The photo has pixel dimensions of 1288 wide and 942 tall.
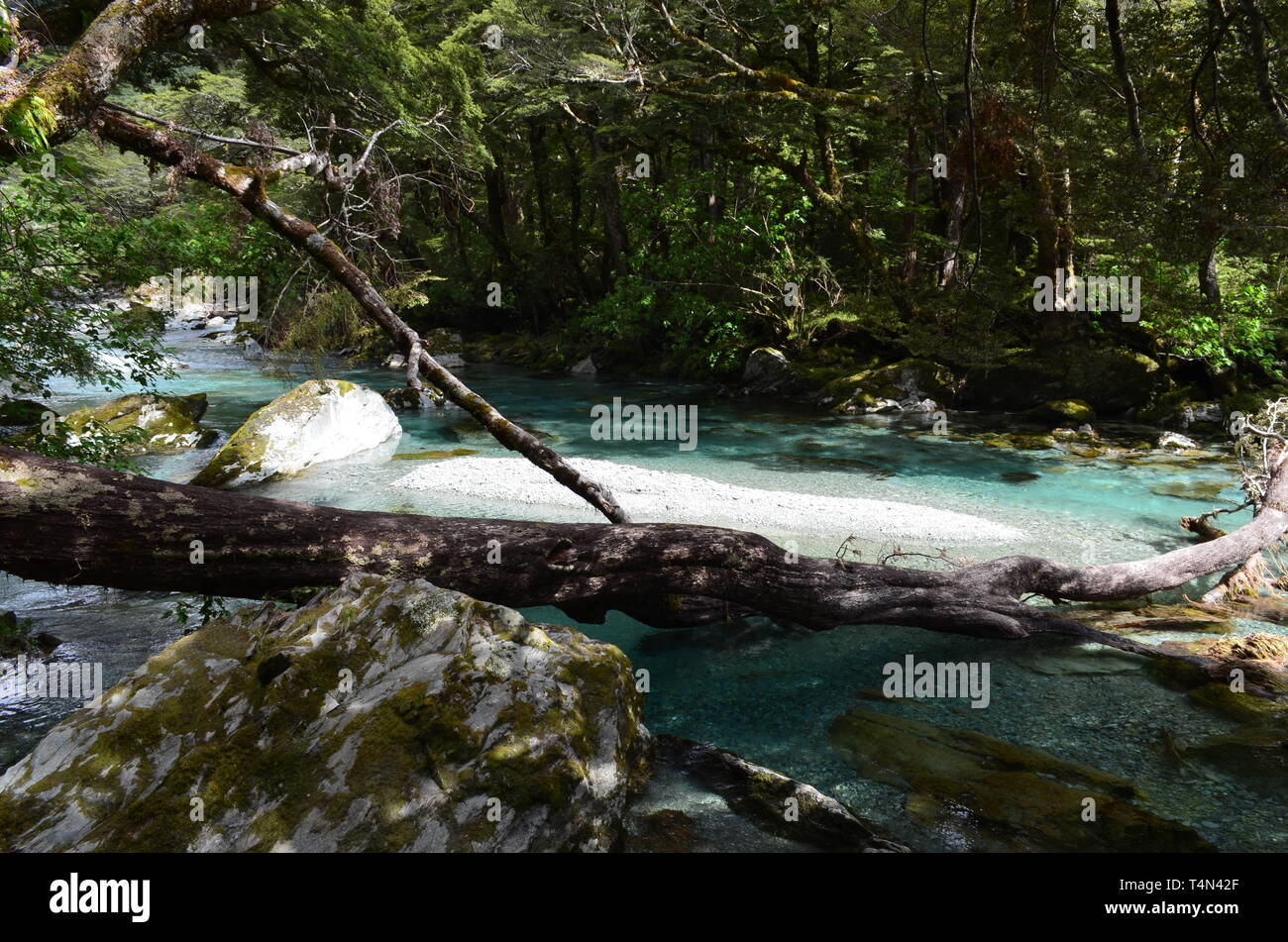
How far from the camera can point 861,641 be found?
6.70 meters

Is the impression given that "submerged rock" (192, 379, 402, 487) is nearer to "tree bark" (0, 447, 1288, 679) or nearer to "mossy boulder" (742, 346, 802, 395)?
"tree bark" (0, 447, 1288, 679)

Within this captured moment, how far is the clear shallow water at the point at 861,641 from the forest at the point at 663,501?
49mm

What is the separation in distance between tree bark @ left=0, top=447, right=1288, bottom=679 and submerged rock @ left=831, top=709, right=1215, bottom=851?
4.04ft

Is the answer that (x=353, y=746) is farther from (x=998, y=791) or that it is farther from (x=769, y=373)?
(x=769, y=373)

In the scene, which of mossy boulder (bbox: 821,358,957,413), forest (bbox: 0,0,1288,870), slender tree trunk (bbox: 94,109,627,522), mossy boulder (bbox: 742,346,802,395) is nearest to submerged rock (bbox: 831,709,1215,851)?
forest (bbox: 0,0,1288,870)

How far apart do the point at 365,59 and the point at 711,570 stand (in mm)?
12353

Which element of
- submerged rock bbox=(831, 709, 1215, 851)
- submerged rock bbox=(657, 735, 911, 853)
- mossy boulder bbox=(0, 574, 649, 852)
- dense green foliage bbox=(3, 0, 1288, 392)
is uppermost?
dense green foliage bbox=(3, 0, 1288, 392)

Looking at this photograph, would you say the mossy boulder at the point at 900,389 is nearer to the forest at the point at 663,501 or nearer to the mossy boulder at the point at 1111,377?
the forest at the point at 663,501

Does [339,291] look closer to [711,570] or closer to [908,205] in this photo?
[711,570]

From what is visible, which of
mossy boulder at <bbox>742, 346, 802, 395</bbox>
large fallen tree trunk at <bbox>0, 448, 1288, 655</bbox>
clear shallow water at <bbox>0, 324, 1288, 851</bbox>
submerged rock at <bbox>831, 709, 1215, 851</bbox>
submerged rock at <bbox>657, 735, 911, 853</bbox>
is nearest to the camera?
submerged rock at <bbox>657, 735, 911, 853</bbox>

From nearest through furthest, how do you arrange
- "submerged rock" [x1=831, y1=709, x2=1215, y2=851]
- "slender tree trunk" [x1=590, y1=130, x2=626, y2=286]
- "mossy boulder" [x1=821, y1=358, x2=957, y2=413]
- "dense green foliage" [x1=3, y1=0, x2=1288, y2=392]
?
1. "submerged rock" [x1=831, y1=709, x2=1215, y2=851]
2. "dense green foliage" [x1=3, y1=0, x2=1288, y2=392]
3. "mossy boulder" [x1=821, y1=358, x2=957, y2=413]
4. "slender tree trunk" [x1=590, y1=130, x2=626, y2=286]

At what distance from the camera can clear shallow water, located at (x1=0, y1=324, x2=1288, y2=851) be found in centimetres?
459

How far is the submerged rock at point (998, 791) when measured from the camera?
3.76 m

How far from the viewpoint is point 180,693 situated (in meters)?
3.76
